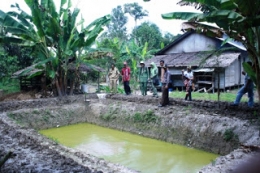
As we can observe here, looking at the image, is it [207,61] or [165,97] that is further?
[207,61]

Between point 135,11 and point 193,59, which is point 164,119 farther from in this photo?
point 135,11

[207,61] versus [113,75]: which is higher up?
[207,61]

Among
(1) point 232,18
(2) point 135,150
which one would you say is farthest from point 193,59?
(1) point 232,18

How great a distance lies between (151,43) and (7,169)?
22.6 m

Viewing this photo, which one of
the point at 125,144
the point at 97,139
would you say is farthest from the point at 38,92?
the point at 125,144

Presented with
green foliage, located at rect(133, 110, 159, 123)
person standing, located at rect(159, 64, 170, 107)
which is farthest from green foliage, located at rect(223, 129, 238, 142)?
person standing, located at rect(159, 64, 170, 107)

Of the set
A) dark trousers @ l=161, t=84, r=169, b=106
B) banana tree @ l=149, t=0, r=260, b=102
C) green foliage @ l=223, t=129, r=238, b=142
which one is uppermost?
banana tree @ l=149, t=0, r=260, b=102

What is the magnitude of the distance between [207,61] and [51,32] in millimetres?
9121

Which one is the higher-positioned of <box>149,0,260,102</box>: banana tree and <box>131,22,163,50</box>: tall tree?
<box>131,22,163,50</box>: tall tree

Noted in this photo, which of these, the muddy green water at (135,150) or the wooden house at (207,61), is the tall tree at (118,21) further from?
the muddy green water at (135,150)

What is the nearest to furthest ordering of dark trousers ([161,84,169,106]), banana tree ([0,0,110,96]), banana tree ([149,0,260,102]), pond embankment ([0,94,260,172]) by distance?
banana tree ([149,0,260,102]), pond embankment ([0,94,260,172]), dark trousers ([161,84,169,106]), banana tree ([0,0,110,96])

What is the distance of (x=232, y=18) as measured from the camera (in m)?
5.08

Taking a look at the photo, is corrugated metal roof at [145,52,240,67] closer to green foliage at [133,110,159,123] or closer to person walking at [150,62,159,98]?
person walking at [150,62,159,98]

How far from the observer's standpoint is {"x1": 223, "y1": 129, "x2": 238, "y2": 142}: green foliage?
20.8ft
